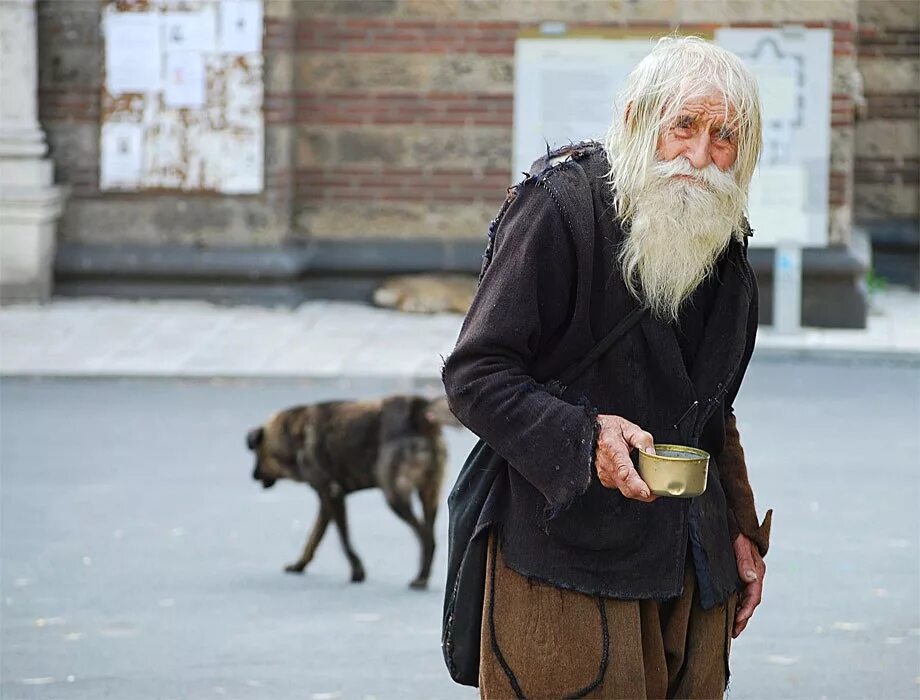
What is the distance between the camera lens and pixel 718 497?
3.55m

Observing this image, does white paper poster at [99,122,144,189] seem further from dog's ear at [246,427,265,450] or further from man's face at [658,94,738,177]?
man's face at [658,94,738,177]

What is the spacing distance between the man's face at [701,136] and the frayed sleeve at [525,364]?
0.24 meters

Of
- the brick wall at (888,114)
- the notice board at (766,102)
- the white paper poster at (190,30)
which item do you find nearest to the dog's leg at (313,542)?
the notice board at (766,102)

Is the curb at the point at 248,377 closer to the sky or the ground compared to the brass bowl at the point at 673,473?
closer to the ground

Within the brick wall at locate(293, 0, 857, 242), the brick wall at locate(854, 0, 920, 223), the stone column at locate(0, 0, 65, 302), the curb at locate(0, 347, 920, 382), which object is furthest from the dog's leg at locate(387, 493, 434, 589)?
the brick wall at locate(854, 0, 920, 223)

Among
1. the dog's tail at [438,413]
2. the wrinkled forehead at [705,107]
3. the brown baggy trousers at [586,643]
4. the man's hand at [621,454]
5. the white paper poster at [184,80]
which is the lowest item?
the dog's tail at [438,413]

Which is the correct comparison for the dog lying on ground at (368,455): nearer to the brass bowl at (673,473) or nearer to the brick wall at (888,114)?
the brass bowl at (673,473)

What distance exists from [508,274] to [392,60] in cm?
1243

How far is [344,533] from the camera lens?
7309 millimetres

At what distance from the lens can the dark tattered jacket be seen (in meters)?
3.20

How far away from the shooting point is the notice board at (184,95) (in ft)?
49.8

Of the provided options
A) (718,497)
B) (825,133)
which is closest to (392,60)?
(825,133)

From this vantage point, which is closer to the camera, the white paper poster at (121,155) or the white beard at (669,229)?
the white beard at (669,229)

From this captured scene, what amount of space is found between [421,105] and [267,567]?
8.45m
